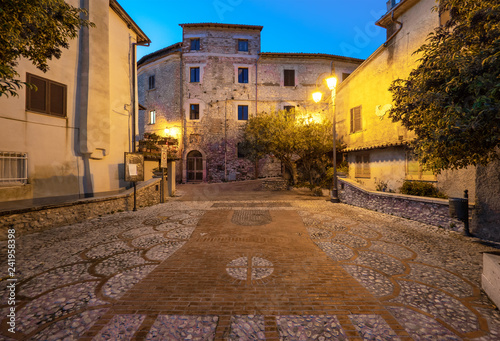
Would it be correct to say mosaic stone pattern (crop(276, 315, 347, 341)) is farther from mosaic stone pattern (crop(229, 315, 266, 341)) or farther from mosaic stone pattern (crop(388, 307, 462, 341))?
mosaic stone pattern (crop(388, 307, 462, 341))

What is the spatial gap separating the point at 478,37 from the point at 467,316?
462cm

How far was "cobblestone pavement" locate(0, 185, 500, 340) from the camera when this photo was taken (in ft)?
7.38

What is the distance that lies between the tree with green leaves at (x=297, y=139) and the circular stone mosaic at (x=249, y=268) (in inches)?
414

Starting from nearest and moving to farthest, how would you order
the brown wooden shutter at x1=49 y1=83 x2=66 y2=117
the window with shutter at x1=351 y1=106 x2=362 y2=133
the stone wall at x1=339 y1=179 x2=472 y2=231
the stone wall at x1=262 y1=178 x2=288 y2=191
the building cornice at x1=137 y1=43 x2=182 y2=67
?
1. the stone wall at x1=339 y1=179 x2=472 y2=231
2. the brown wooden shutter at x1=49 y1=83 x2=66 y2=117
3. the window with shutter at x1=351 y1=106 x2=362 y2=133
4. the stone wall at x1=262 y1=178 x2=288 y2=191
5. the building cornice at x1=137 y1=43 x2=182 y2=67

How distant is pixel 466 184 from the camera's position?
22.7 ft

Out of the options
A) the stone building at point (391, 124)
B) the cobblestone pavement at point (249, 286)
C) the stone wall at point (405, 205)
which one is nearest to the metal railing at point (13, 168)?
the cobblestone pavement at point (249, 286)

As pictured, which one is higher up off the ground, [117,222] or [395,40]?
[395,40]

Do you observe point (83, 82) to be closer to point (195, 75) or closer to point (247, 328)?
point (247, 328)

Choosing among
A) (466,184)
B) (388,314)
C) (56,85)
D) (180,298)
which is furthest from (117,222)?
(466,184)

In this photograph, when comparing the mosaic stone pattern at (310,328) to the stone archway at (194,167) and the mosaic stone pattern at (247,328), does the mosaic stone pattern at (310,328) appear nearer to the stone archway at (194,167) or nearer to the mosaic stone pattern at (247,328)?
the mosaic stone pattern at (247,328)

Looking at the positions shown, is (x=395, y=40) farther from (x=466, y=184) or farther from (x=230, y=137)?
(x=230, y=137)

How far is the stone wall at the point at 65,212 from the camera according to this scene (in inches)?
214

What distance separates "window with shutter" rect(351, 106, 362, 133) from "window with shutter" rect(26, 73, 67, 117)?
15125 millimetres

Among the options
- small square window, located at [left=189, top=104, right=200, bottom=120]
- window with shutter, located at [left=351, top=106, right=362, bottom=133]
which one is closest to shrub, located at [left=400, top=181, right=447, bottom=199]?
window with shutter, located at [left=351, top=106, right=362, bottom=133]
